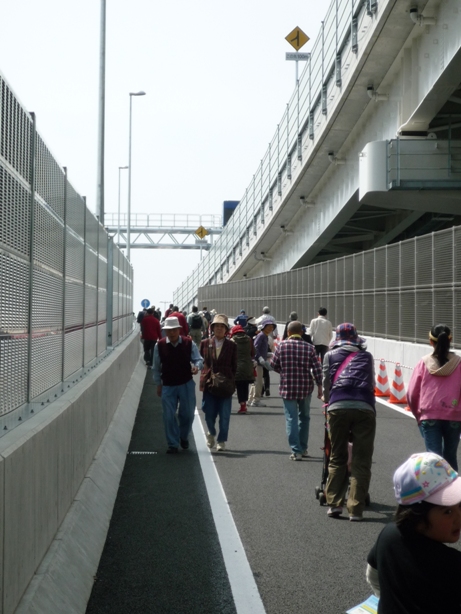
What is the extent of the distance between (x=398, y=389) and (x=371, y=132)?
9.43 m

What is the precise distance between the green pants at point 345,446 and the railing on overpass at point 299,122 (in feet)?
51.4

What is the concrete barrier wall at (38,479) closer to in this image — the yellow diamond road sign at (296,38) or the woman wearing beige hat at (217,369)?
the woman wearing beige hat at (217,369)

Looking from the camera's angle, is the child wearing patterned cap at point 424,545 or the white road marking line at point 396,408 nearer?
the child wearing patterned cap at point 424,545

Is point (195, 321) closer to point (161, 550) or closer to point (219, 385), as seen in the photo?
point (219, 385)

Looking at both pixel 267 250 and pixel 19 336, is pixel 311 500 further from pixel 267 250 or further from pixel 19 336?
pixel 267 250

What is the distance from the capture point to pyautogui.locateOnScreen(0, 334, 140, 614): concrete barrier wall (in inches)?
204

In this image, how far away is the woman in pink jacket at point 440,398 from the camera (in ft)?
32.5

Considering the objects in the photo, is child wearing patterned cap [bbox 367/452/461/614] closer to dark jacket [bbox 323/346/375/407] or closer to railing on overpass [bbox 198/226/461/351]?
dark jacket [bbox 323/346/375/407]

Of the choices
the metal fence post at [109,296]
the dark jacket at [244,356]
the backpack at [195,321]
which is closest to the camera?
the metal fence post at [109,296]

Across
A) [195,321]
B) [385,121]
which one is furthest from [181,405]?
[195,321]

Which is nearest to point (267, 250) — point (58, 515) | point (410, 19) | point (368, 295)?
point (368, 295)

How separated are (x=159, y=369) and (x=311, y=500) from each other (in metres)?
4.24

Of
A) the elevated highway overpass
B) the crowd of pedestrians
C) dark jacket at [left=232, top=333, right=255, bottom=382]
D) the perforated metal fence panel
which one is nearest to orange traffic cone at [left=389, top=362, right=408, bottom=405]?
the crowd of pedestrians

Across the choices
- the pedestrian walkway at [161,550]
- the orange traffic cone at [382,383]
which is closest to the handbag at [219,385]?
the pedestrian walkway at [161,550]
